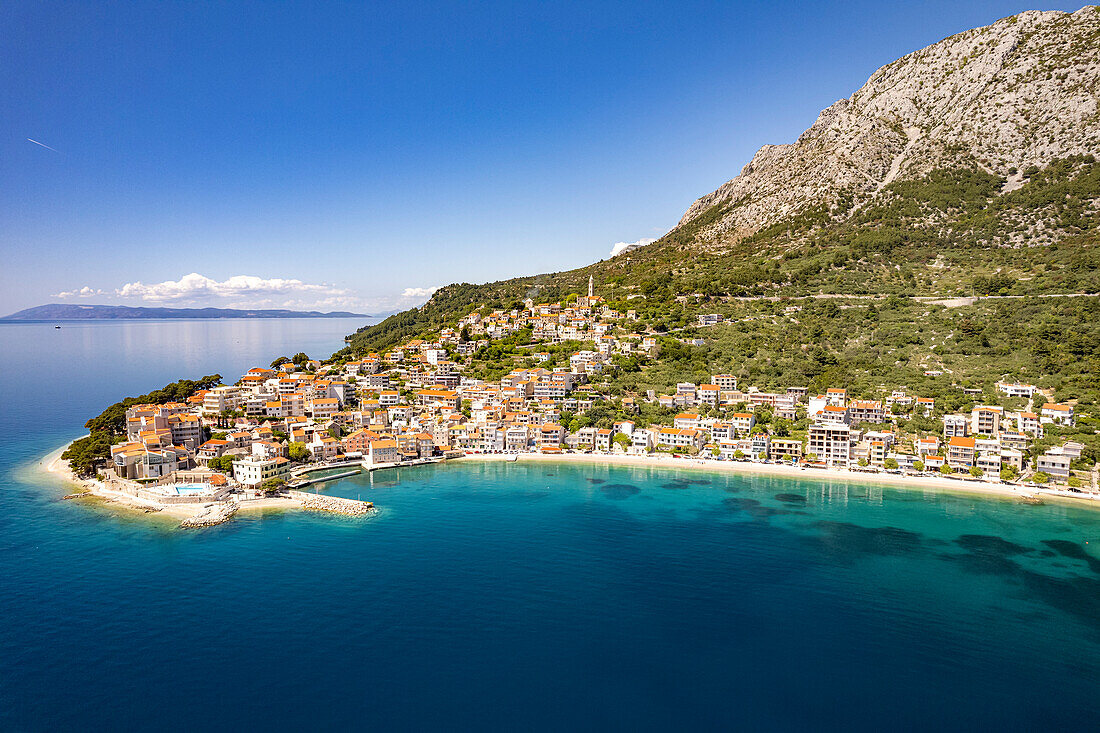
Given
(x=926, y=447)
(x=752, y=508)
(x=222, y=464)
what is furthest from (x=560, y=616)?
(x=926, y=447)

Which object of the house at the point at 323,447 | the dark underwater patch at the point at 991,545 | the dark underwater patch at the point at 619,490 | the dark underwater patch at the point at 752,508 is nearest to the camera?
the dark underwater patch at the point at 991,545

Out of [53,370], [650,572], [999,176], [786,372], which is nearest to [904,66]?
[999,176]

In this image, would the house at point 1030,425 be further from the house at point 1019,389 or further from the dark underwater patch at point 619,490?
the dark underwater patch at point 619,490

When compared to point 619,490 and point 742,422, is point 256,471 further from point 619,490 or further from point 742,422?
point 742,422

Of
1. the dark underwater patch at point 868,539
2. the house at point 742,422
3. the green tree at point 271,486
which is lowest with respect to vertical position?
the dark underwater patch at point 868,539

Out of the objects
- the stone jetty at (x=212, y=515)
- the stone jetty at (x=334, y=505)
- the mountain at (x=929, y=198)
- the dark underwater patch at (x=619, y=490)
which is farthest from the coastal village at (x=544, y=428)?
the mountain at (x=929, y=198)

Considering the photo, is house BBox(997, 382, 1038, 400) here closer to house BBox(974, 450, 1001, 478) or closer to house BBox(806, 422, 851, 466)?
house BBox(974, 450, 1001, 478)

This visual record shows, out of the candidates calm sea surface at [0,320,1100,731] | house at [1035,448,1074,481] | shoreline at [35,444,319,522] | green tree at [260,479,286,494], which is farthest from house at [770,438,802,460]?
green tree at [260,479,286,494]
